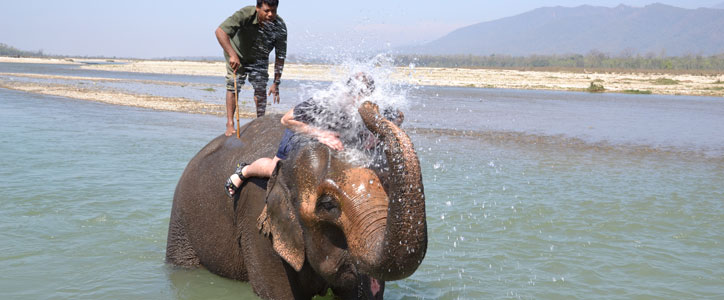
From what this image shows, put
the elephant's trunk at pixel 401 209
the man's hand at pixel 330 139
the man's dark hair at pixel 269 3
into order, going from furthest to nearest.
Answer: the man's dark hair at pixel 269 3 → the man's hand at pixel 330 139 → the elephant's trunk at pixel 401 209

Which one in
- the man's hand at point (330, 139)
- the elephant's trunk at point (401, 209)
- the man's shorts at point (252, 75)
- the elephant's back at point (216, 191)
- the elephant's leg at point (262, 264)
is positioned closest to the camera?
the elephant's trunk at point (401, 209)

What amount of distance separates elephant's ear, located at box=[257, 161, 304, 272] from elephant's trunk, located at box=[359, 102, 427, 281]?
91 centimetres

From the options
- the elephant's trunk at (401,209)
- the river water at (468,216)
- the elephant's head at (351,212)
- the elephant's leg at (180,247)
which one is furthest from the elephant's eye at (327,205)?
the elephant's leg at (180,247)

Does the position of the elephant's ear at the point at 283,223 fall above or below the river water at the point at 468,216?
above

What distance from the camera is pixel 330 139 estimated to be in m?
4.00

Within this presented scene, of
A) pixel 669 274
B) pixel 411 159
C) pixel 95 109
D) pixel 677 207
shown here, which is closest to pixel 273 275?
pixel 411 159

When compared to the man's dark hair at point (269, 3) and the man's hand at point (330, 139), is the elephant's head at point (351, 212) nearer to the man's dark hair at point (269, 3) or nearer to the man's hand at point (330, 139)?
the man's hand at point (330, 139)

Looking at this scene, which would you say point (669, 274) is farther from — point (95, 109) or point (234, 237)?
point (95, 109)

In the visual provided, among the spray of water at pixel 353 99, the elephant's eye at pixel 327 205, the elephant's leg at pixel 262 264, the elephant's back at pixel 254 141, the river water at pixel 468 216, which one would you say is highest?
the spray of water at pixel 353 99

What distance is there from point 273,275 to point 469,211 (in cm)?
506

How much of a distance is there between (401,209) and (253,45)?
13.9 feet

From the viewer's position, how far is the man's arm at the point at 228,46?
6.51 meters

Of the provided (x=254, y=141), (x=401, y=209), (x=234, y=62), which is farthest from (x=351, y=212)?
(x=234, y=62)

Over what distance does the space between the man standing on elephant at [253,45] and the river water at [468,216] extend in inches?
22.3
